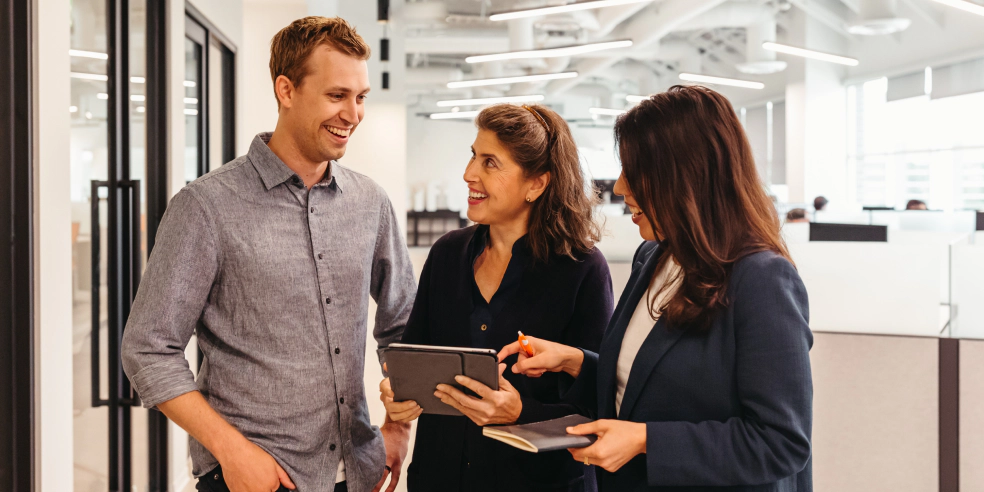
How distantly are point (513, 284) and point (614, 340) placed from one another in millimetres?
339

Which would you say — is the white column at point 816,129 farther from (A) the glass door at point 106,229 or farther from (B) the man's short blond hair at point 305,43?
(B) the man's short blond hair at point 305,43

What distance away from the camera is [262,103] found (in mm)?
6301

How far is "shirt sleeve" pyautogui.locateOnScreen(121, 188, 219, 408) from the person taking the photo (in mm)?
1340

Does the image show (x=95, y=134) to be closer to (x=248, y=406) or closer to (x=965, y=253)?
(x=248, y=406)

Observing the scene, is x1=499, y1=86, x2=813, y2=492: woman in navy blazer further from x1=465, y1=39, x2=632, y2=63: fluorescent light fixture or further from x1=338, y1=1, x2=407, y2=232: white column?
x1=465, y1=39, x2=632, y2=63: fluorescent light fixture

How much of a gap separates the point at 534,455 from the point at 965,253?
2.36 metres

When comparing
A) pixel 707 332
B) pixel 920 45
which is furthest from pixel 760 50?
pixel 707 332

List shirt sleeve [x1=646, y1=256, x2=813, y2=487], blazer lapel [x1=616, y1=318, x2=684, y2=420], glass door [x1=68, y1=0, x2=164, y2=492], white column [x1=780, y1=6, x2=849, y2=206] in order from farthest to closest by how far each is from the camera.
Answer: white column [x1=780, y1=6, x2=849, y2=206] < glass door [x1=68, y1=0, x2=164, y2=492] < blazer lapel [x1=616, y1=318, x2=684, y2=420] < shirt sleeve [x1=646, y1=256, x2=813, y2=487]

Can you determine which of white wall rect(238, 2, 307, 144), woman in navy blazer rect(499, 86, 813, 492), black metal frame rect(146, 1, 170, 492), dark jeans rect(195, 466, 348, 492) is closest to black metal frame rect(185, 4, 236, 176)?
black metal frame rect(146, 1, 170, 492)

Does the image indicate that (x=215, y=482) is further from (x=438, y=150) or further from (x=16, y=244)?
(x=438, y=150)

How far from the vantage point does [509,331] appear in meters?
1.67

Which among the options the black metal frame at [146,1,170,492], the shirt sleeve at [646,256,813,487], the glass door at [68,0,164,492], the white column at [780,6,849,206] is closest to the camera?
the shirt sleeve at [646,256,813,487]

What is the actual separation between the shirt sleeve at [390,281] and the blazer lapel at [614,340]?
564mm

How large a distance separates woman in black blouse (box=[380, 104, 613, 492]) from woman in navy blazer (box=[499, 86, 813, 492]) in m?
0.29
